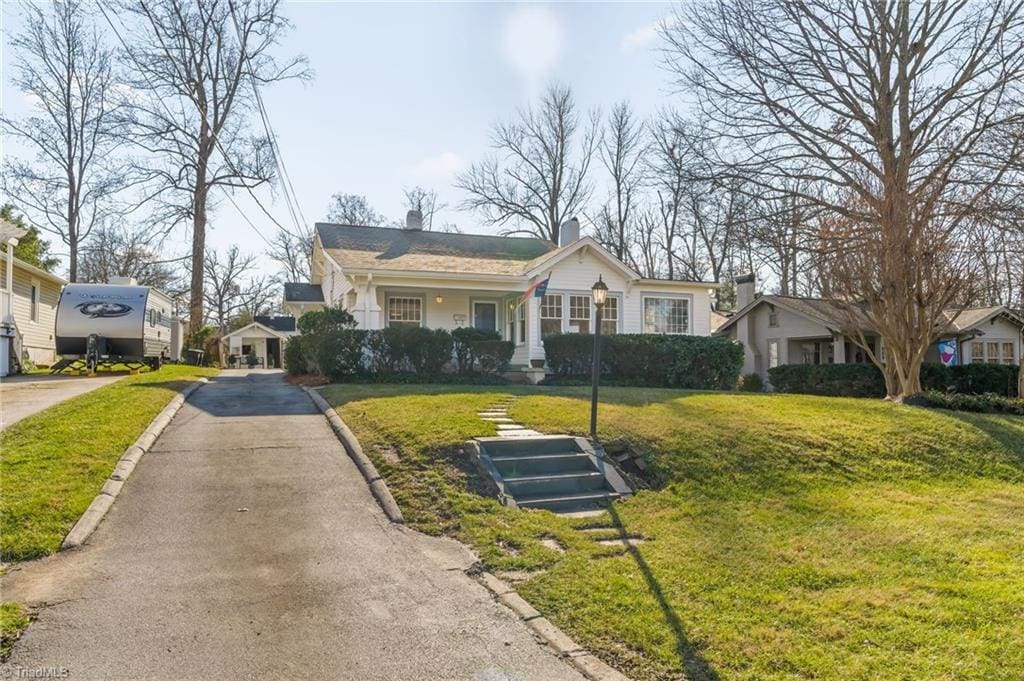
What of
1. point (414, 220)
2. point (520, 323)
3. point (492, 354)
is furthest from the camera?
point (414, 220)

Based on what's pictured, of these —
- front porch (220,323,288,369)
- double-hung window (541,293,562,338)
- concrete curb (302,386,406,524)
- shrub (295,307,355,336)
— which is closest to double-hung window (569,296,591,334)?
double-hung window (541,293,562,338)

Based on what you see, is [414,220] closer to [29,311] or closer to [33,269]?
[33,269]

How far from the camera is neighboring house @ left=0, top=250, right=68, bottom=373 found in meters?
18.5

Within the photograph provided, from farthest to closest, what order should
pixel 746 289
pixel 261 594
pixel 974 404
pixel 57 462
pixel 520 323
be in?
pixel 746 289 < pixel 520 323 < pixel 974 404 < pixel 57 462 < pixel 261 594

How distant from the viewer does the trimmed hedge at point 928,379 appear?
2052cm

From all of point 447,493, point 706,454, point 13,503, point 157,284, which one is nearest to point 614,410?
point 706,454

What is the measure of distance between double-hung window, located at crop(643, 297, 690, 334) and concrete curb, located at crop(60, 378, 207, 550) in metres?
14.6

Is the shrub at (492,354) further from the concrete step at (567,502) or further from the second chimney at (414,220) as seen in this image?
the concrete step at (567,502)

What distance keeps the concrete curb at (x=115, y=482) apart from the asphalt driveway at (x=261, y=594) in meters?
0.10

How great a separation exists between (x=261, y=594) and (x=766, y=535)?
14.3ft

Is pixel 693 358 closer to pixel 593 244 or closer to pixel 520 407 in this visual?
pixel 593 244

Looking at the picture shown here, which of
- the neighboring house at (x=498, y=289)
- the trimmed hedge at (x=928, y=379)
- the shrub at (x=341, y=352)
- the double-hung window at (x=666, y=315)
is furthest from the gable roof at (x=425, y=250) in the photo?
the trimmed hedge at (x=928, y=379)

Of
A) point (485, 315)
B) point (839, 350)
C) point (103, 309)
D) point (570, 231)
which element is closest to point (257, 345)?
point (103, 309)

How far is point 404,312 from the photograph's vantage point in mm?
19547
